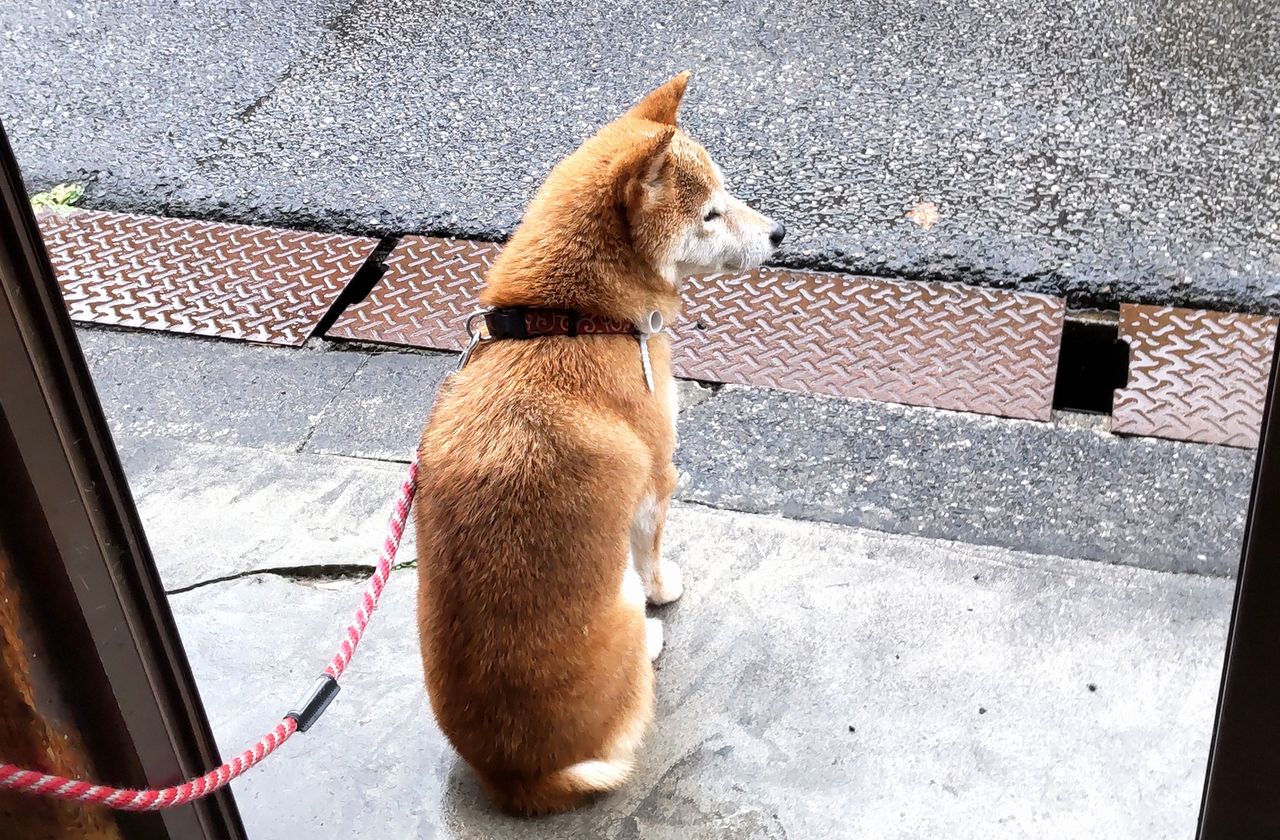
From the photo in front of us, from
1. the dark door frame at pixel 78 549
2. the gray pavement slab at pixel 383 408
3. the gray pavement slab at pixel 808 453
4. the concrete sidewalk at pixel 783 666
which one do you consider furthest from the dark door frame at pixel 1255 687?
the gray pavement slab at pixel 383 408

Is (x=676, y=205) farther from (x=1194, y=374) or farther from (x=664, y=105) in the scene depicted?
(x=1194, y=374)

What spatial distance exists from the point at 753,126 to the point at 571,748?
110 inches

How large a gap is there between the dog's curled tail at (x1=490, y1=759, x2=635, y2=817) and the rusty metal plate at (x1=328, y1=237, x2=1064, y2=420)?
139 centimetres

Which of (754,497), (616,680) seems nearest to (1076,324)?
(754,497)

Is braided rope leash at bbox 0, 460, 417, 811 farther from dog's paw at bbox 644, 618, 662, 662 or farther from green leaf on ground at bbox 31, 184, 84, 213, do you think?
green leaf on ground at bbox 31, 184, 84, 213

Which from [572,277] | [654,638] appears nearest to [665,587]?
[654,638]

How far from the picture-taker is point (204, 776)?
5.26 ft

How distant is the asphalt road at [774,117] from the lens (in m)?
3.67

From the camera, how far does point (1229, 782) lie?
51.1 inches

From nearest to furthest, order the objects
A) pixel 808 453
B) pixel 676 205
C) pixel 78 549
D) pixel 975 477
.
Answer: pixel 78 549
pixel 676 205
pixel 975 477
pixel 808 453

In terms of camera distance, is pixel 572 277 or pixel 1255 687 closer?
pixel 1255 687

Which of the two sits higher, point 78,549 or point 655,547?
point 78,549

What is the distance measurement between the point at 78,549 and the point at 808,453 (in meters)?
1.99

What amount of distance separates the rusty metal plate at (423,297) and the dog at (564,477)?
125 centimetres
